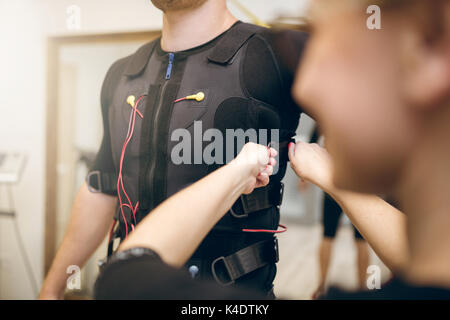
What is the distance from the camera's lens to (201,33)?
83cm

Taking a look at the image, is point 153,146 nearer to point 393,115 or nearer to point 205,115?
point 205,115

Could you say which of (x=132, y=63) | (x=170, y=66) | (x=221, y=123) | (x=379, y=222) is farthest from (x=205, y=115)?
(x=379, y=222)

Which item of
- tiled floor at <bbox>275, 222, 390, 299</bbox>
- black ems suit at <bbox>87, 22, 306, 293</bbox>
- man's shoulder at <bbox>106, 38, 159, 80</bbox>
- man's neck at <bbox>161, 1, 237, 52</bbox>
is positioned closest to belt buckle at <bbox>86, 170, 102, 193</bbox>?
black ems suit at <bbox>87, 22, 306, 293</bbox>

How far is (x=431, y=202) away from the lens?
353 millimetres

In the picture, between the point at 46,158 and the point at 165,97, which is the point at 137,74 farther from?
the point at 46,158

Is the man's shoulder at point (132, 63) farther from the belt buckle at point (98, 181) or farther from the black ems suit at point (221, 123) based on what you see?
the belt buckle at point (98, 181)

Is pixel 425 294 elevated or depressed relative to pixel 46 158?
elevated

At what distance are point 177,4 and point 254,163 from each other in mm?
404

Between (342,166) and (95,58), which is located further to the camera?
(95,58)

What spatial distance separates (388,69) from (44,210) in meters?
2.33

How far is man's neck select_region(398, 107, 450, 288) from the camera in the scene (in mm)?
335

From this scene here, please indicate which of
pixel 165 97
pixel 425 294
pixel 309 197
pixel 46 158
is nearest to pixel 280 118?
pixel 165 97

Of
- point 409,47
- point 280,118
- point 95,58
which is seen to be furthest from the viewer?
point 95,58
